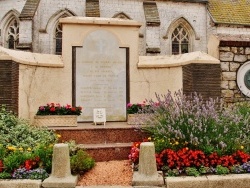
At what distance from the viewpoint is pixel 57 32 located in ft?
66.8

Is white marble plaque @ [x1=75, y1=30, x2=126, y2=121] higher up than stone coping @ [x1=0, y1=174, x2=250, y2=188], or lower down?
higher up

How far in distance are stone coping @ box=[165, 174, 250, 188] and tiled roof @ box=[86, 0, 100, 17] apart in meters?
15.2

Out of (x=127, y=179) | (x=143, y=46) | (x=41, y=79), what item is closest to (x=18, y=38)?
(x=143, y=46)

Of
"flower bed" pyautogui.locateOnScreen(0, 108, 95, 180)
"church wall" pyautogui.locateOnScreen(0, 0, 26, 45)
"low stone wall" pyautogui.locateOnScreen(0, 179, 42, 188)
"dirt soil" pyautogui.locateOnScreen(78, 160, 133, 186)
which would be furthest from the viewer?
"church wall" pyautogui.locateOnScreen(0, 0, 26, 45)

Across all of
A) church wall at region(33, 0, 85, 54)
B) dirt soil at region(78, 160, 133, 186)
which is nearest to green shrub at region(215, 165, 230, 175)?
dirt soil at region(78, 160, 133, 186)

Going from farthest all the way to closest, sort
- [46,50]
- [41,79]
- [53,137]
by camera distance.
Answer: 1. [46,50]
2. [41,79]
3. [53,137]

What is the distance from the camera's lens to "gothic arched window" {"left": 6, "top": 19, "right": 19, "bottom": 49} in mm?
20367

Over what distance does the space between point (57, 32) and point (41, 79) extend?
11760 millimetres

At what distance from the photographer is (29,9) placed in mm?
18938

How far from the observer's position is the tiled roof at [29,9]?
1866 centimetres

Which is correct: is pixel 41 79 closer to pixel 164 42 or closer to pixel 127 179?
pixel 127 179

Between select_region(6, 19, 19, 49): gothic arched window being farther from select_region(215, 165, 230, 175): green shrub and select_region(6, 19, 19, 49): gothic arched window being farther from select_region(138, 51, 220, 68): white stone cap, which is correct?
select_region(215, 165, 230, 175): green shrub

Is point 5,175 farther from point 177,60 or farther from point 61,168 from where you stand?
point 177,60

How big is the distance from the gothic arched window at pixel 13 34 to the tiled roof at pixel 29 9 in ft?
6.36
